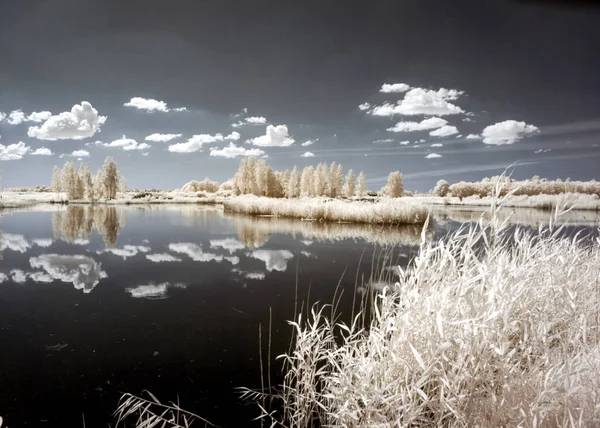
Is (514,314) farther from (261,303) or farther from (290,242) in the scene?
(290,242)

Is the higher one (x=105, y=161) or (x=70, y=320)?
(x=105, y=161)

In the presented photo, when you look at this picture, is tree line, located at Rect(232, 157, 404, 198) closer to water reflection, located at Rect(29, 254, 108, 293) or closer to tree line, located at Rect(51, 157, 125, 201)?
tree line, located at Rect(51, 157, 125, 201)

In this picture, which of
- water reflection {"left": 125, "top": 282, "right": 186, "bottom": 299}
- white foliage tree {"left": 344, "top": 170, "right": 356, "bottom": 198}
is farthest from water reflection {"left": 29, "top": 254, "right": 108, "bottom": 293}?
white foliage tree {"left": 344, "top": 170, "right": 356, "bottom": 198}

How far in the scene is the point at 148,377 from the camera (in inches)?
126

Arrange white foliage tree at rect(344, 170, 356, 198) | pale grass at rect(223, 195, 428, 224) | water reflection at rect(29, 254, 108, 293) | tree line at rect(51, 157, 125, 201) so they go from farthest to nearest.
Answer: white foliage tree at rect(344, 170, 356, 198)
tree line at rect(51, 157, 125, 201)
pale grass at rect(223, 195, 428, 224)
water reflection at rect(29, 254, 108, 293)

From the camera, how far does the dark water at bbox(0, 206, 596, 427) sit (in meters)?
2.92

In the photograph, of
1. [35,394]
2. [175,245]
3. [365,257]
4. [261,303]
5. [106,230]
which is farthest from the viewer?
[106,230]

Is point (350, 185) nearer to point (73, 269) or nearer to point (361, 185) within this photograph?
point (361, 185)

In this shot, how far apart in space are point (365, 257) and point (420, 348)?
631 cm

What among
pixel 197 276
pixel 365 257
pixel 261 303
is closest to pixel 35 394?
pixel 261 303

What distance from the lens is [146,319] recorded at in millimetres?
4668

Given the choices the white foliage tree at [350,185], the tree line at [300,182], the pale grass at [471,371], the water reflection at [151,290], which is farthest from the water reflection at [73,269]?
the white foliage tree at [350,185]

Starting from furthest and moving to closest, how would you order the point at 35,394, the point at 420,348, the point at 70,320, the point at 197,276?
the point at 197,276 < the point at 70,320 < the point at 35,394 < the point at 420,348

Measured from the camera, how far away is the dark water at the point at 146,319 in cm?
292
